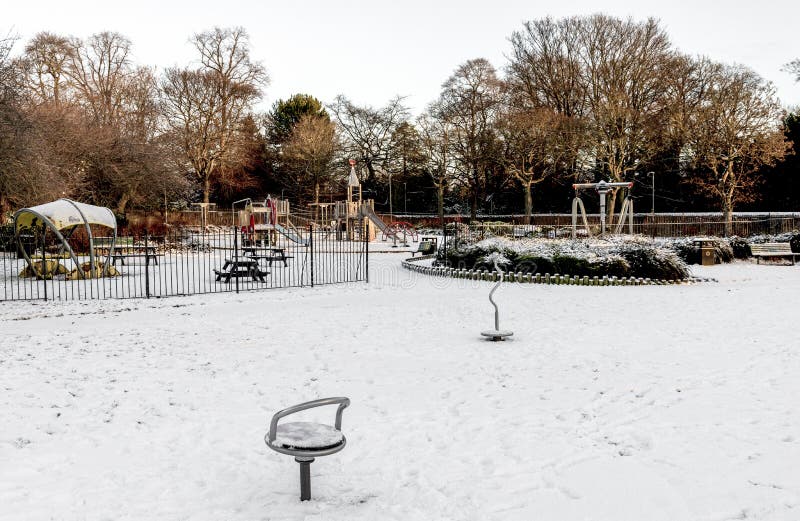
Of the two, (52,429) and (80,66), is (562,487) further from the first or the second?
(80,66)

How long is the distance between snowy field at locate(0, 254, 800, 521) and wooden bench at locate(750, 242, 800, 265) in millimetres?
14881

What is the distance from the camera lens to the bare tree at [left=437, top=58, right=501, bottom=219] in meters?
47.0

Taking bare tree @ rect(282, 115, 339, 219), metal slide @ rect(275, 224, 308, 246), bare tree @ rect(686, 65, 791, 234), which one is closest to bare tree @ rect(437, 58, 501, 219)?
bare tree @ rect(282, 115, 339, 219)

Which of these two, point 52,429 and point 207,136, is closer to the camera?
point 52,429

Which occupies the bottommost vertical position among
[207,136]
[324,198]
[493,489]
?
[493,489]

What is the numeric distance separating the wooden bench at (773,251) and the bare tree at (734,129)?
7.09m

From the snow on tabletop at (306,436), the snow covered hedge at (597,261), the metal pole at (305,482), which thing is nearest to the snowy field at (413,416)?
the metal pole at (305,482)

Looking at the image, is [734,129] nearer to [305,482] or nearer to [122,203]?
[122,203]

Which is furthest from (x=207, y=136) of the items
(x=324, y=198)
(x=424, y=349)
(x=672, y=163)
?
(x=424, y=349)

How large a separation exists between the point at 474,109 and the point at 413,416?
44.2 metres

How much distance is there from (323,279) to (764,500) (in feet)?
47.7

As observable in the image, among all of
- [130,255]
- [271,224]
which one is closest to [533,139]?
[271,224]

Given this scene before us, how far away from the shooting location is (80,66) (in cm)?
4184

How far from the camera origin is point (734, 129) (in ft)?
122
